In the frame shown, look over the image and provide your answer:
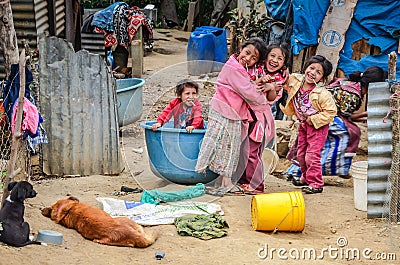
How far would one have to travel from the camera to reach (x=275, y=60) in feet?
21.1

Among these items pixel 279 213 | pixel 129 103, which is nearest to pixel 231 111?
pixel 279 213

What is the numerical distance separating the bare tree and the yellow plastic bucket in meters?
3.61

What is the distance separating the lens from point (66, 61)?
7172 mm

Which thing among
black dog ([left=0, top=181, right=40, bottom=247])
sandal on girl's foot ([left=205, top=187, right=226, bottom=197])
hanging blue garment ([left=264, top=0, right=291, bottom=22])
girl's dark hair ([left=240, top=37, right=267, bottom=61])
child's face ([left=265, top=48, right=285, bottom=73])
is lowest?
sandal on girl's foot ([left=205, top=187, right=226, bottom=197])

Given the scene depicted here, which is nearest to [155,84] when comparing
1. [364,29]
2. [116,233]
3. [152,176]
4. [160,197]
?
[364,29]

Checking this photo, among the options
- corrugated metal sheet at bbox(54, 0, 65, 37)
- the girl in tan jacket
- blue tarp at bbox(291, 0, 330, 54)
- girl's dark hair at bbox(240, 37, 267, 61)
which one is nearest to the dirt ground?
the girl in tan jacket

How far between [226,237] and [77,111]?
8.98 feet

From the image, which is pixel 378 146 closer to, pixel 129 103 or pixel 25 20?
pixel 129 103

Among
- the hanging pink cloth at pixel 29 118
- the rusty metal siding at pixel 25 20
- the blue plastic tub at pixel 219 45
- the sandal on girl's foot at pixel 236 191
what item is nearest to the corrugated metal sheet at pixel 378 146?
the sandal on girl's foot at pixel 236 191

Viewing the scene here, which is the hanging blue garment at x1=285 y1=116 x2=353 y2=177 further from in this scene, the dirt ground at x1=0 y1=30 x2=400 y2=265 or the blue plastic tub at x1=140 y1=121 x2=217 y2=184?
the blue plastic tub at x1=140 y1=121 x2=217 y2=184

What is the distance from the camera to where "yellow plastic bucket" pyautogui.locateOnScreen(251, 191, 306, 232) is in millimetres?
5466

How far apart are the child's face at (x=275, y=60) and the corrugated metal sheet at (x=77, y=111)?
5.96 ft

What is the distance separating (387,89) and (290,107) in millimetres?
1397

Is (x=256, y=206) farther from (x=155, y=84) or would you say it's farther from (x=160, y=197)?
(x=155, y=84)
